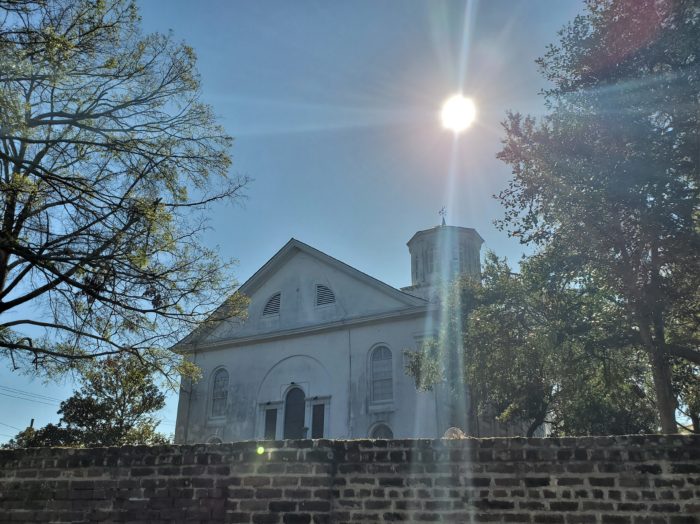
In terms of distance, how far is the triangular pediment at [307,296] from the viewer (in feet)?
78.7

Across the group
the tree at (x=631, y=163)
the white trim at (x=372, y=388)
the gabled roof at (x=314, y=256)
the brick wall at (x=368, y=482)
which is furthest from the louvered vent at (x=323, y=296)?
the brick wall at (x=368, y=482)

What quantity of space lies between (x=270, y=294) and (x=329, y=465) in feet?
72.1

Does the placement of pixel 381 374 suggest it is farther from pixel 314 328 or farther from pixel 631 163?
pixel 631 163

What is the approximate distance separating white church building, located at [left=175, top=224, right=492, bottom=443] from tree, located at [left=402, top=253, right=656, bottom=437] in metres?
1.87

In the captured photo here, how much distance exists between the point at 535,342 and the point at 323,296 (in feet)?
42.0

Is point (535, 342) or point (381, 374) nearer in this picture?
point (535, 342)

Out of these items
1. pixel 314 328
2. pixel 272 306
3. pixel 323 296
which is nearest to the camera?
pixel 314 328

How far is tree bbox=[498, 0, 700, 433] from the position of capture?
1075 centimetres

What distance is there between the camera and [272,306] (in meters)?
27.2

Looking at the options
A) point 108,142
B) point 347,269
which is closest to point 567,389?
point 347,269

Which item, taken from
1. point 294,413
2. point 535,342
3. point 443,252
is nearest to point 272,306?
point 294,413

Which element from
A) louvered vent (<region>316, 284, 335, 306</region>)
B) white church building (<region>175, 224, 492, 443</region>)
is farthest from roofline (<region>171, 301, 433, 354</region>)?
louvered vent (<region>316, 284, 335, 306</region>)

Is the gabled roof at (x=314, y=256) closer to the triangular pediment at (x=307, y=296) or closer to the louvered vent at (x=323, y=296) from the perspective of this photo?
the triangular pediment at (x=307, y=296)

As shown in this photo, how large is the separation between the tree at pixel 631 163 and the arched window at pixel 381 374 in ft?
36.3
